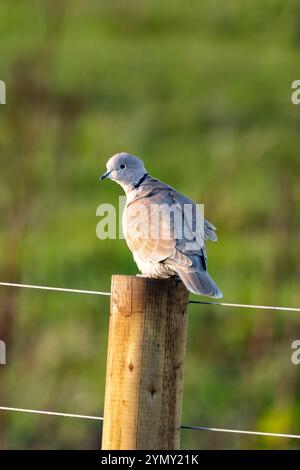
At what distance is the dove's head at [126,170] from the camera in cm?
569

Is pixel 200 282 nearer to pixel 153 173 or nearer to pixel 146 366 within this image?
Answer: pixel 146 366

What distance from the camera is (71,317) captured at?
10.3 meters

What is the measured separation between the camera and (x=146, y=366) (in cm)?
397

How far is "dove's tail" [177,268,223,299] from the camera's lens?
4438mm

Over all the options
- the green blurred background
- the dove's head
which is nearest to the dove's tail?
the dove's head

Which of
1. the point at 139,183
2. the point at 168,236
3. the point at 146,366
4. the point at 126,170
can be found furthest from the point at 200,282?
the point at 126,170

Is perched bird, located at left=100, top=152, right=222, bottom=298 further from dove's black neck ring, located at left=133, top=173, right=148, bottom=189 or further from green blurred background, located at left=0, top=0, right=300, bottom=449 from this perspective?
green blurred background, located at left=0, top=0, right=300, bottom=449

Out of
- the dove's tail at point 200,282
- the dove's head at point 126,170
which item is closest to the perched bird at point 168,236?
the dove's tail at point 200,282

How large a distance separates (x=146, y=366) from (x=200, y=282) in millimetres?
637

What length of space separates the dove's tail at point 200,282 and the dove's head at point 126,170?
3.73 ft

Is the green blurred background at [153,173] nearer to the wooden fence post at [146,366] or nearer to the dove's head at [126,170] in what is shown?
the dove's head at [126,170]

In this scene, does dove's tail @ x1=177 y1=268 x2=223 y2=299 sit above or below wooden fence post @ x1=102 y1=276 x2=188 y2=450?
above
